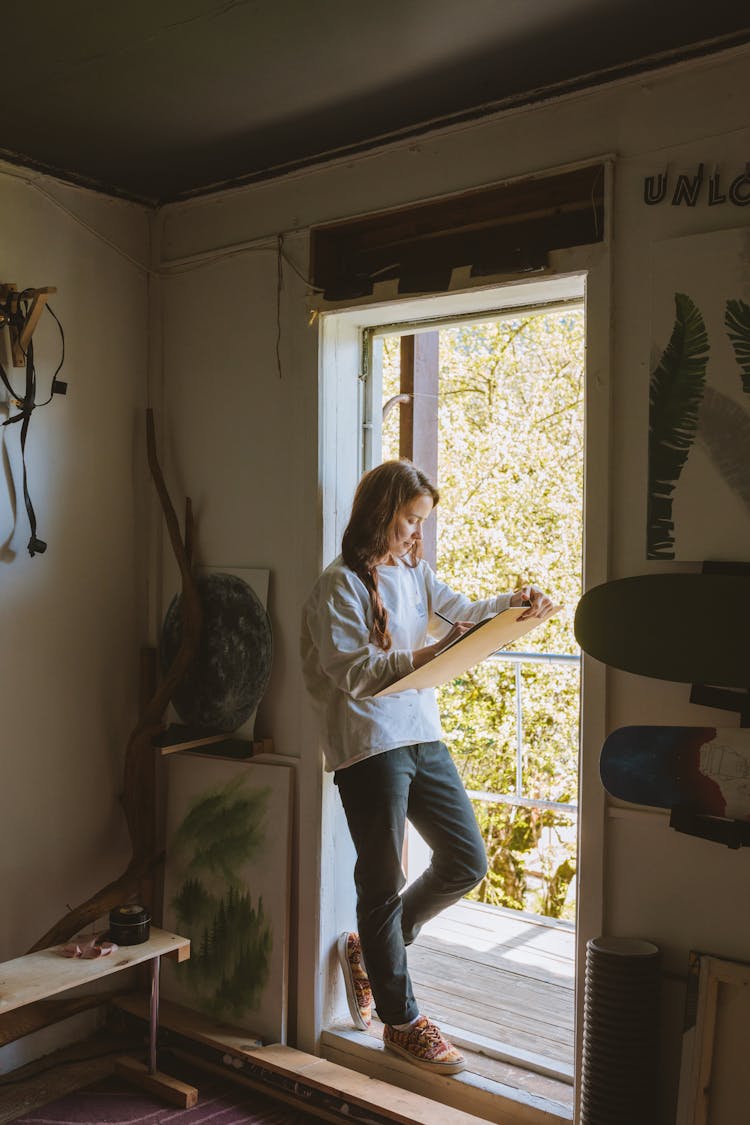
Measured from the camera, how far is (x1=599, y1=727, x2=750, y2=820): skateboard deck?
84.0 inches

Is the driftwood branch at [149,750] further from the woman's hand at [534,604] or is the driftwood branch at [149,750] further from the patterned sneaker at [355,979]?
the woman's hand at [534,604]

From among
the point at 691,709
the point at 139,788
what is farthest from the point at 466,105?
the point at 139,788

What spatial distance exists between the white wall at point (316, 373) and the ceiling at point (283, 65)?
3.7 inches

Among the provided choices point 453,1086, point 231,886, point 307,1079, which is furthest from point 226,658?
point 453,1086

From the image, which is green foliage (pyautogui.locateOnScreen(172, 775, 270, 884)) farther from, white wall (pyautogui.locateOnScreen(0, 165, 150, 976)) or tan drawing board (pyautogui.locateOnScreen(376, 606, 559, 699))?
tan drawing board (pyautogui.locateOnScreen(376, 606, 559, 699))

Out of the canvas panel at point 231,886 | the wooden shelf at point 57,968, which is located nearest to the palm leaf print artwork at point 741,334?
the canvas panel at point 231,886

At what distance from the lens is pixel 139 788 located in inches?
126

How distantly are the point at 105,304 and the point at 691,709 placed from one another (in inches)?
89.2

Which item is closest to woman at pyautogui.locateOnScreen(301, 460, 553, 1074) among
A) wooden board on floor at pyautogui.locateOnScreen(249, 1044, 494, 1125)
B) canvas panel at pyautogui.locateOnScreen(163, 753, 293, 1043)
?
wooden board on floor at pyautogui.locateOnScreen(249, 1044, 494, 1125)

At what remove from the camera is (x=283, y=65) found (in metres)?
2.41

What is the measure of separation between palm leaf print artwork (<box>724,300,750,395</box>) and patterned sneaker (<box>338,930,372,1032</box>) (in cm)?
192

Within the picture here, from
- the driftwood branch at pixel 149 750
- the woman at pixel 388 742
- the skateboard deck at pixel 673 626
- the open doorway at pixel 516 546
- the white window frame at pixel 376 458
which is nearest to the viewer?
the skateboard deck at pixel 673 626

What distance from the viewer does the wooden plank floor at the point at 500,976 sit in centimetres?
296

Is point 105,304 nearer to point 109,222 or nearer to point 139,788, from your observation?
point 109,222
